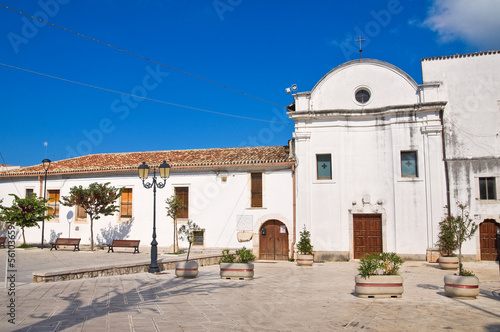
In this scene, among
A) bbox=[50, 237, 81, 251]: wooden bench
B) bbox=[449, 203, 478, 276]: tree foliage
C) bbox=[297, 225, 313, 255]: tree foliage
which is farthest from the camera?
bbox=[50, 237, 81, 251]: wooden bench

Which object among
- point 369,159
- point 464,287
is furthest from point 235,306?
point 369,159

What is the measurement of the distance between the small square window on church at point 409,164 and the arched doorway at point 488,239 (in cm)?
362

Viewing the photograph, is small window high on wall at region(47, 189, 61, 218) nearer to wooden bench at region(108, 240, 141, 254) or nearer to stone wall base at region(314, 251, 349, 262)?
wooden bench at region(108, 240, 141, 254)

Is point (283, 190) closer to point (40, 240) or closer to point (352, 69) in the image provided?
point (352, 69)

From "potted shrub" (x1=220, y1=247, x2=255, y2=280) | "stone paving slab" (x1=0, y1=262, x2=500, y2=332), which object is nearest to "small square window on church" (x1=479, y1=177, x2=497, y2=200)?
"stone paving slab" (x1=0, y1=262, x2=500, y2=332)

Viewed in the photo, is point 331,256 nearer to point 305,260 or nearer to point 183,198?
point 305,260

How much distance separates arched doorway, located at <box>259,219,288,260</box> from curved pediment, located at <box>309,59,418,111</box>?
6073mm

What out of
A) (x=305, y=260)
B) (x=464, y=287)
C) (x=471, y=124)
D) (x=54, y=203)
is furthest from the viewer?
(x=54, y=203)

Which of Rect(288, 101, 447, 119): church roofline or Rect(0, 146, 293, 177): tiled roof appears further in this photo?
Rect(0, 146, 293, 177): tiled roof

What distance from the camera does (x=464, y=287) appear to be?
32.4 feet

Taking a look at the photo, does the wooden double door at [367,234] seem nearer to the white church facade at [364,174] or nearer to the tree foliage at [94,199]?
the white church facade at [364,174]

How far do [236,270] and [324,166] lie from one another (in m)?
9.05

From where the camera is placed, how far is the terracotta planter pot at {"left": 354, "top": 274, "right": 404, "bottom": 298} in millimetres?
9969

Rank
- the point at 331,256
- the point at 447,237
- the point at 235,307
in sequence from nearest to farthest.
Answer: the point at 235,307, the point at 447,237, the point at 331,256
